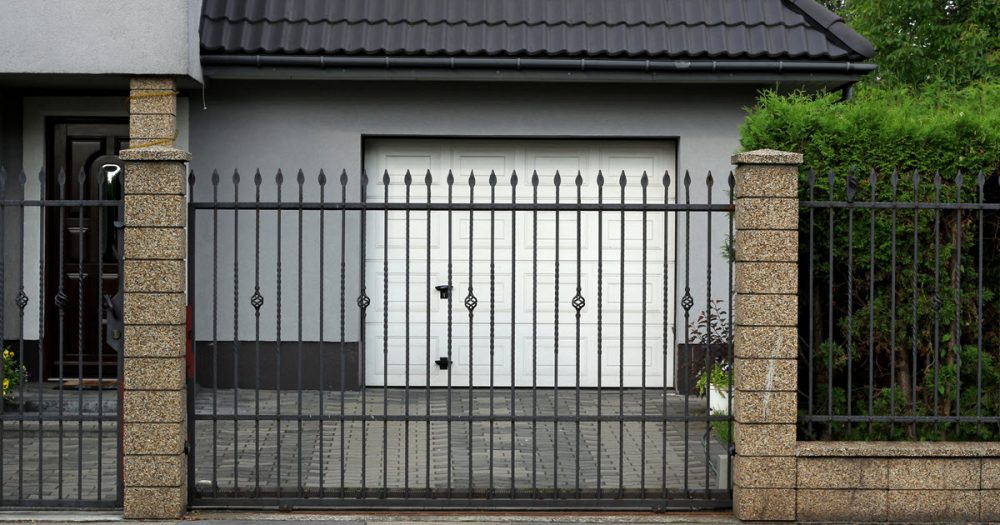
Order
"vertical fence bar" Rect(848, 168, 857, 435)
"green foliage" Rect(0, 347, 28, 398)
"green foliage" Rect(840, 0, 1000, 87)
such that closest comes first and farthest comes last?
"vertical fence bar" Rect(848, 168, 857, 435), "green foliage" Rect(0, 347, 28, 398), "green foliage" Rect(840, 0, 1000, 87)

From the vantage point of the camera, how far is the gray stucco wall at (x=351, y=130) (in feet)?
39.9

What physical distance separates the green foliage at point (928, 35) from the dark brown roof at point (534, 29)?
8.58 meters

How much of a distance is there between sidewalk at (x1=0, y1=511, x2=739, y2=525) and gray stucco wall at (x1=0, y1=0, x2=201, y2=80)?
4.89m

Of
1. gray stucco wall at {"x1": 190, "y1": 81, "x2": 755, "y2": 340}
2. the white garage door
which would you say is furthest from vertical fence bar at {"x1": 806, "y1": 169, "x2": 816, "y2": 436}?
the white garage door

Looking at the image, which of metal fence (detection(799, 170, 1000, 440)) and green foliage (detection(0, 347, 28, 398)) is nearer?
metal fence (detection(799, 170, 1000, 440))

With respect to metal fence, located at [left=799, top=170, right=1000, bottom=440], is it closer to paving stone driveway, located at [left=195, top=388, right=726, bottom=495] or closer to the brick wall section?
the brick wall section

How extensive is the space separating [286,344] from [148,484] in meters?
5.10

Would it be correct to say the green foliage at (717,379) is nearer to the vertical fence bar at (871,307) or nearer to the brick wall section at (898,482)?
the vertical fence bar at (871,307)

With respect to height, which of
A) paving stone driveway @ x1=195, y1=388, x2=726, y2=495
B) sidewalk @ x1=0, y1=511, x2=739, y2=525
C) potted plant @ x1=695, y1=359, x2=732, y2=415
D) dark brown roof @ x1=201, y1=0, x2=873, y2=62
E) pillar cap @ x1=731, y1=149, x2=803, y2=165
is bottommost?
sidewalk @ x1=0, y1=511, x2=739, y2=525

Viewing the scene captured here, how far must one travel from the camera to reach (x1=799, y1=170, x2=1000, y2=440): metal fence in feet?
24.0

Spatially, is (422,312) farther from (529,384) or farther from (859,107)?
(859,107)

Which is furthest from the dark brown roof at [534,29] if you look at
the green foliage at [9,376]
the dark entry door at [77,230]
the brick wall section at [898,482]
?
the brick wall section at [898,482]

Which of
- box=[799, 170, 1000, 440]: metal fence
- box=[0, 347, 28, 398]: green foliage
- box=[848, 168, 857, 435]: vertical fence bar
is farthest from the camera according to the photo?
box=[0, 347, 28, 398]: green foliage

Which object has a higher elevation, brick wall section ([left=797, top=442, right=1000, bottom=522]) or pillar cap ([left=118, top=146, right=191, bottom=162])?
pillar cap ([left=118, top=146, right=191, bottom=162])
